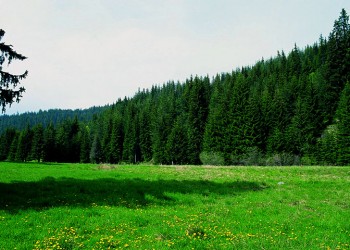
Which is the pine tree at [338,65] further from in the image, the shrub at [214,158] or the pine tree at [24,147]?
the pine tree at [24,147]

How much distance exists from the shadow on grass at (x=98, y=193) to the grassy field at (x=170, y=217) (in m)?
0.05

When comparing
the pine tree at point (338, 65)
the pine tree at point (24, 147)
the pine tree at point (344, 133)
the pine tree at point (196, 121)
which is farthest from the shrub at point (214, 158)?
the pine tree at point (24, 147)

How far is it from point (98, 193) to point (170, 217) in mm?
7250

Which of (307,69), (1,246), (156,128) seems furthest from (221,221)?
(307,69)

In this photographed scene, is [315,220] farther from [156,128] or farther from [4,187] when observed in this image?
[156,128]

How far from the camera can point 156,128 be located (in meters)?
92.6

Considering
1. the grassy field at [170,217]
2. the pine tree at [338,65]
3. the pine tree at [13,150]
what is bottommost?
the grassy field at [170,217]

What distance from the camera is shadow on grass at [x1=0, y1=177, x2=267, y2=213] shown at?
1494 cm

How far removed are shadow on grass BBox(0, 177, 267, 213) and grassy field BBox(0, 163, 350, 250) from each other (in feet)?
0.18

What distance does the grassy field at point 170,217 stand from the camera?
941cm

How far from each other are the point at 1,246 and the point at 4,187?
1085 cm

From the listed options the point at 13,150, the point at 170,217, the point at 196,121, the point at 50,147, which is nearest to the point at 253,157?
the point at 196,121

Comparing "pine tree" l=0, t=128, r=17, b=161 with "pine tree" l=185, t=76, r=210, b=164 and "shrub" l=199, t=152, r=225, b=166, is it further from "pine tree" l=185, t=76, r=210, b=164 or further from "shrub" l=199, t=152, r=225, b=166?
"shrub" l=199, t=152, r=225, b=166

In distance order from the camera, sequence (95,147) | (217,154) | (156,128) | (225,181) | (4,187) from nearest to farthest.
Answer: (4,187), (225,181), (217,154), (156,128), (95,147)
